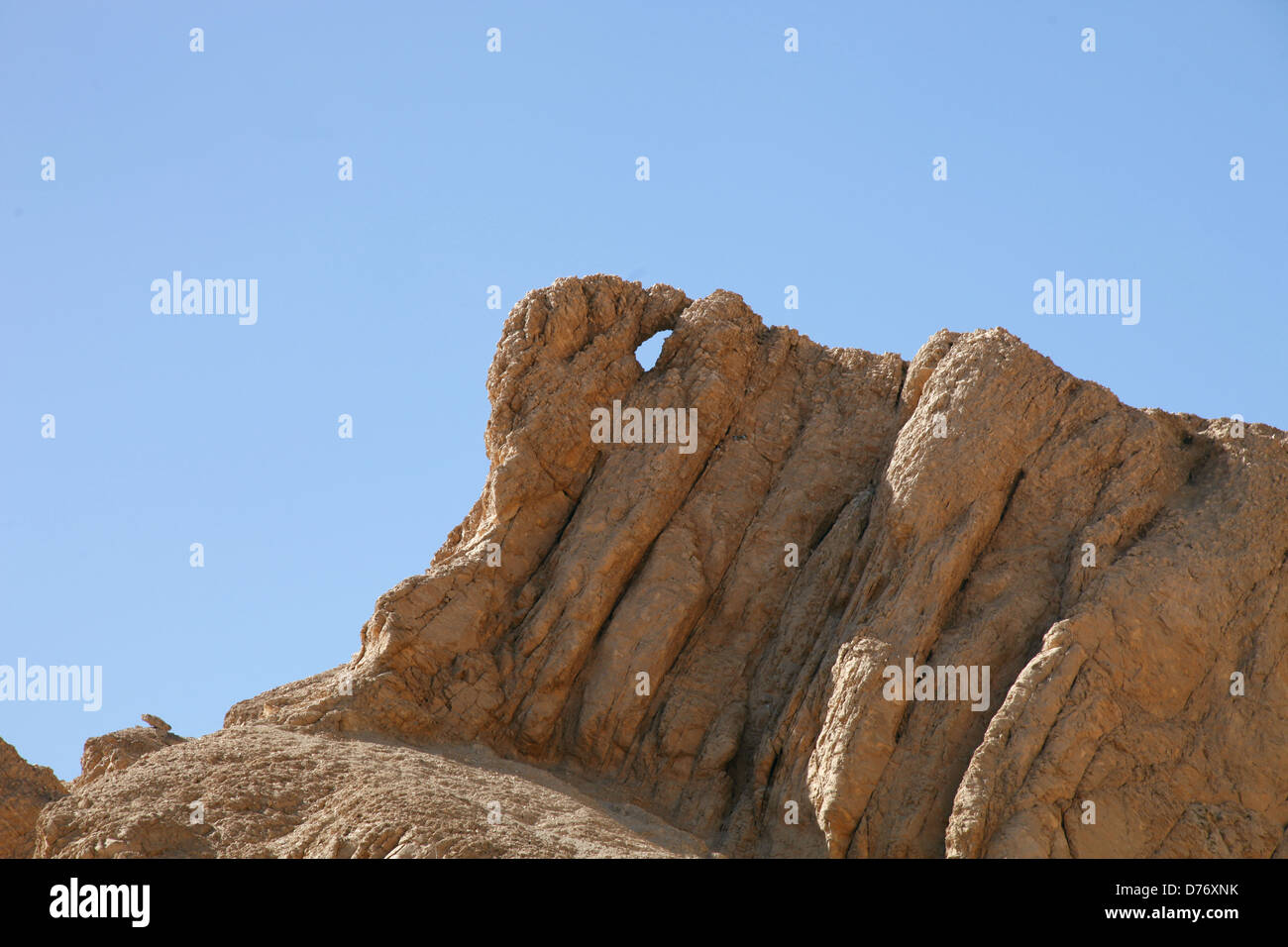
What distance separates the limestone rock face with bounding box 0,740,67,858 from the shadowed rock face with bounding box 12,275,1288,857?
534cm

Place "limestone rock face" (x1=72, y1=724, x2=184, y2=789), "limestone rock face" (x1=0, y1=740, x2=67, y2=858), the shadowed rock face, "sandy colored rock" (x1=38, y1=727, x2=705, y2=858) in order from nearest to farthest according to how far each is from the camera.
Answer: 1. "sandy colored rock" (x1=38, y1=727, x2=705, y2=858)
2. the shadowed rock face
3. "limestone rock face" (x1=72, y1=724, x2=184, y2=789)
4. "limestone rock face" (x1=0, y1=740, x2=67, y2=858)

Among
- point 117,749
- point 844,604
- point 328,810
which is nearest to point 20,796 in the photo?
point 117,749

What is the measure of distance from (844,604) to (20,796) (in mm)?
16524

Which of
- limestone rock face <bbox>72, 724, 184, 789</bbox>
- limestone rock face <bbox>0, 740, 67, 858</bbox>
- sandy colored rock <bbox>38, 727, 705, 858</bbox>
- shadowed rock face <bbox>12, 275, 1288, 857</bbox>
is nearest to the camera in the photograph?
sandy colored rock <bbox>38, 727, 705, 858</bbox>

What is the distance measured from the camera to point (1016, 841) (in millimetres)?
23469

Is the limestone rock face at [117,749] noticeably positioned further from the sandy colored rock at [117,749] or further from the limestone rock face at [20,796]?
the limestone rock face at [20,796]

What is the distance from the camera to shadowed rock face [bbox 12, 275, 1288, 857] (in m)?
24.8

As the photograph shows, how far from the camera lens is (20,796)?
3075 cm

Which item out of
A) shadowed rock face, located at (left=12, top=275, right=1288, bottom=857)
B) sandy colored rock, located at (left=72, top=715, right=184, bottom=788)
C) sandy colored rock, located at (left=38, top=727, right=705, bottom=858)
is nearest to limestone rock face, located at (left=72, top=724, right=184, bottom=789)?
sandy colored rock, located at (left=72, top=715, right=184, bottom=788)

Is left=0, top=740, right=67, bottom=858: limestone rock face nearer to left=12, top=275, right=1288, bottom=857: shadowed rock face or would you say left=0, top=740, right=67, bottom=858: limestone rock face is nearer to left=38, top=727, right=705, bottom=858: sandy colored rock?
left=12, top=275, right=1288, bottom=857: shadowed rock face

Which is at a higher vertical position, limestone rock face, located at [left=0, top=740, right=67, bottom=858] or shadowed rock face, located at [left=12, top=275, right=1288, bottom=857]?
shadowed rock face, located at [left=12, top=275, right=1288, bottom=857]
